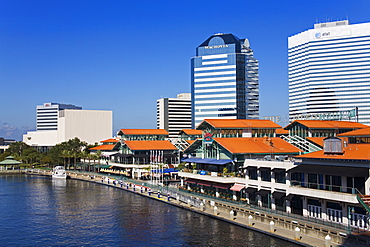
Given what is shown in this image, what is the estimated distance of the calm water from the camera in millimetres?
53875

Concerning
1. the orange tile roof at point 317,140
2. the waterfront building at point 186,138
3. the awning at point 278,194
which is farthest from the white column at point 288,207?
the waterfront building at point 186,138

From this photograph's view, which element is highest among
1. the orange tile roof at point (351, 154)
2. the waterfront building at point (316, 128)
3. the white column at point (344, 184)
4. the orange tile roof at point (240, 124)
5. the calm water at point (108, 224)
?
the orange tile roof at point (240, 124)

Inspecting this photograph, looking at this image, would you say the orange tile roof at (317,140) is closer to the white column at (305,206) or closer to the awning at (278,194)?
the awning at (278,194)

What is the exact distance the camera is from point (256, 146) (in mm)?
80562

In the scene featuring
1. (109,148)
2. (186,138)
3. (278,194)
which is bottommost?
(278,194)

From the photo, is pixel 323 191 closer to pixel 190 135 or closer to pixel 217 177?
pixel 217 177

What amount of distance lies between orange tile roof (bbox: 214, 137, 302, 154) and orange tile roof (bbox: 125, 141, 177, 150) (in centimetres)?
5174

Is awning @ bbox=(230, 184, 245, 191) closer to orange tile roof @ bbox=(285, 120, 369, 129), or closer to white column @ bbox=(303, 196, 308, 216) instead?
white column @ bbox=(303, 196, 308, 216)

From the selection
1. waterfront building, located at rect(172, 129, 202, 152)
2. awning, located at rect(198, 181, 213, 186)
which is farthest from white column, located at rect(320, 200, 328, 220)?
waterfront building, located at rect(172, 129, 202, 152)

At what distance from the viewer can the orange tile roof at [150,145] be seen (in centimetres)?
13100

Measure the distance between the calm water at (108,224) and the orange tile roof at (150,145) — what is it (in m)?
34.3

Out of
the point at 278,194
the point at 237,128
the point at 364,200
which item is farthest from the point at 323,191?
the point at 237,128

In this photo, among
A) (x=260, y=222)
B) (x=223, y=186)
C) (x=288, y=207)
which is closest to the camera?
(x=260, y=222)

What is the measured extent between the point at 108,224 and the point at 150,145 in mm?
70288
